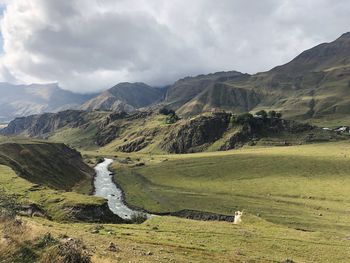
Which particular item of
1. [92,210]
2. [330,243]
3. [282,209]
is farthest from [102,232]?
[282,209]

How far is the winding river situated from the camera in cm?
9937

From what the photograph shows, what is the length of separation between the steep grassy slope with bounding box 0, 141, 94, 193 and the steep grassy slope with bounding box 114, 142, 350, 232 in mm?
17280

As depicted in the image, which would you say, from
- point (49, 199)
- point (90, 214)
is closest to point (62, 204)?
point (49, 199)

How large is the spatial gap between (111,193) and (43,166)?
2695cm

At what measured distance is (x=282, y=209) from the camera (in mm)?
92938

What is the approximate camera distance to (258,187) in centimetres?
11781

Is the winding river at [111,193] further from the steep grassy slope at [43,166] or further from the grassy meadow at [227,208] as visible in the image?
the steep grassy slope at [43,166]

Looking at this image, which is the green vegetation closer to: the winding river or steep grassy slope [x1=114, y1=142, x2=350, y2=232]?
the winding river

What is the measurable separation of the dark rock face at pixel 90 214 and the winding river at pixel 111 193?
21.3 m

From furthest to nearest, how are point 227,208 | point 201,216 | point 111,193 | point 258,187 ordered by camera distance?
point 111,193, point 258,187, point 227,208, point 201,216

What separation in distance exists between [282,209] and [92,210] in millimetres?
48868

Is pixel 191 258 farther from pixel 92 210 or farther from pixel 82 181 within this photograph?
pixel 82 181

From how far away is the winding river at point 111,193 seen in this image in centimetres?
9937

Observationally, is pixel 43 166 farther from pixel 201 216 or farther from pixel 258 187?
pixel 258 187
